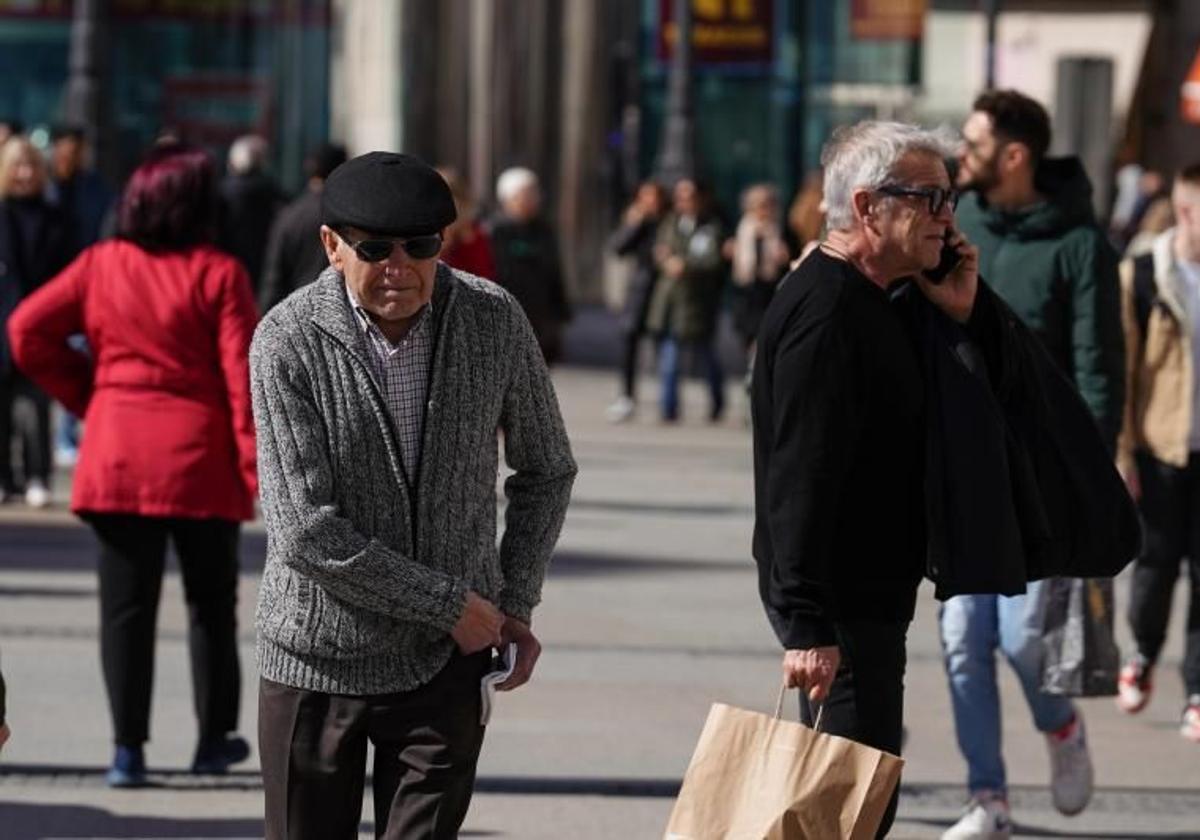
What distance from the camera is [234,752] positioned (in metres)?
8.20

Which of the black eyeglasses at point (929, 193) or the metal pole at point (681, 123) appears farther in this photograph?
the metal pole at point (681, 123)

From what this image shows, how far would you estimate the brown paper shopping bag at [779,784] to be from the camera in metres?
5.10

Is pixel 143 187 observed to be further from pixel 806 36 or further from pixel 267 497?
pixel 806 36

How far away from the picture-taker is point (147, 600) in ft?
26.5

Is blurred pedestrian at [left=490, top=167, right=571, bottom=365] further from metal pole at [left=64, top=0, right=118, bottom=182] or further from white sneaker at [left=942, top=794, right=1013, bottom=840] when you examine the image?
white sneaker at [left=942, top=794, right=1013, bottom=840]

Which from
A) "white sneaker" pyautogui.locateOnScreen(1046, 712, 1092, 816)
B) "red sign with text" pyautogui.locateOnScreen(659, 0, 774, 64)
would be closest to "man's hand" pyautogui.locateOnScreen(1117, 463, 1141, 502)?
"white sneaker" pyautogui.locateOnScreen(1046, 712, 1092, 816)

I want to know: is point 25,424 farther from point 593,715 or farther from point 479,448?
point 479,448

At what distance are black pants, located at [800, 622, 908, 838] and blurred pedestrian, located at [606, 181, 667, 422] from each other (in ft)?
45.9

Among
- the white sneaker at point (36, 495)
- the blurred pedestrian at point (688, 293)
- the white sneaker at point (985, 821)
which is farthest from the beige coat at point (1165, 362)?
the blurred pedestrian at point (688, 293)

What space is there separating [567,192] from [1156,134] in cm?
755

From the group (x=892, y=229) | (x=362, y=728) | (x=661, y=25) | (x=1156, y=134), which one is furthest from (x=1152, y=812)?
(x=1156, y=134)

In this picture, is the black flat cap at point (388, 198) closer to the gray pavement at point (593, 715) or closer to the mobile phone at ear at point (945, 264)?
the mobile phone at ear at point (945, 264)

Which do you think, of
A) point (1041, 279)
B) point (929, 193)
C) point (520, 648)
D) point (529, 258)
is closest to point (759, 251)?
point (529, 258)

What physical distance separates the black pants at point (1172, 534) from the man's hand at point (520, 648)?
4.39 meters
